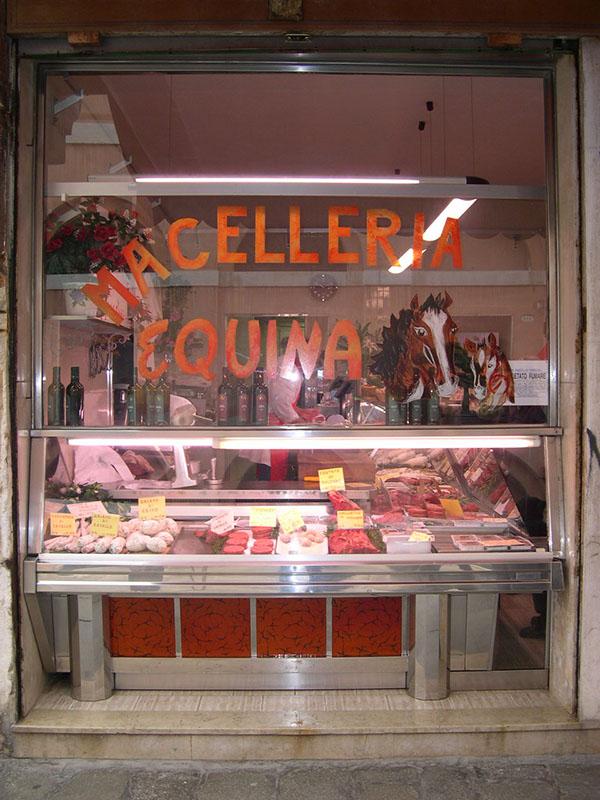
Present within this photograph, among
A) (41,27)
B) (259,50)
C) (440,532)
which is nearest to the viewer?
(41,27)

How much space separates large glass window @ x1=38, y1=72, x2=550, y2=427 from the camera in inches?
147

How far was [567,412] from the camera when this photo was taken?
3555 mm

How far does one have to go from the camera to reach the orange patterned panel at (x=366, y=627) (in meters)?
3.66

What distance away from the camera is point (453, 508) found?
13.3 feet

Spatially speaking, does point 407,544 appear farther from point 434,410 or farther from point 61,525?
point 61,525

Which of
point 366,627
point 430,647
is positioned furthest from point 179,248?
point 430,647

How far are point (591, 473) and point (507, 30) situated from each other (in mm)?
2391

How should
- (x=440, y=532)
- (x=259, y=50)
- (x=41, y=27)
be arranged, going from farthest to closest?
(x=440, y=532)
(x=259, y=50)
(x=41, y=27)

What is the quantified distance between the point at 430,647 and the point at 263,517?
121 cm

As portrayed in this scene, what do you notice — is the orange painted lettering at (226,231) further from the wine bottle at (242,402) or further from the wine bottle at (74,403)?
the wine bottle at (74,403)

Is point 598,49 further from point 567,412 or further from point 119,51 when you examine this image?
point 119,51

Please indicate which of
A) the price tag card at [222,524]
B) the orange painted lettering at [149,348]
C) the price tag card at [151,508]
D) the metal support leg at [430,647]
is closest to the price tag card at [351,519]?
the metal support leg at [430,647]

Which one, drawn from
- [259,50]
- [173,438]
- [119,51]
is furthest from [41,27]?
[173,438]

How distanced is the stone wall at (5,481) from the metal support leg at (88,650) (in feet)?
1.07
